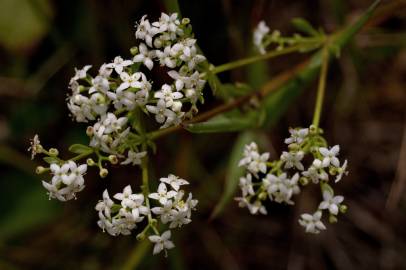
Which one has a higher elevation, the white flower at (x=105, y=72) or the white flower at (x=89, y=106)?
the white flower at (x=105, y=72)

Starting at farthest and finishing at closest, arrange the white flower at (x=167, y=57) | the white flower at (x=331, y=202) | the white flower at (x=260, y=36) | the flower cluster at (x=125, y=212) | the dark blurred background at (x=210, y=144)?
the dark blurred background at (x=210, y=144), the white flower at (x=260, y=36), the white flower at (x=331, y=202), the white flower at (x=167, y=57), the flower cluster at (x=125, y=212)

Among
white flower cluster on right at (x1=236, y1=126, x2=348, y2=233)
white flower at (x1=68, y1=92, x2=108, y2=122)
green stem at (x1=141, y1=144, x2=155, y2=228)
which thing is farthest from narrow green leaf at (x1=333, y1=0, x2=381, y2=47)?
white flower at (x1=68, y1=92, x2=108, y2=122)

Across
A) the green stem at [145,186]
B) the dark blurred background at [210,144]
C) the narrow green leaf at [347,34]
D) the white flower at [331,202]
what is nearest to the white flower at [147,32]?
the green stem at [145,186]

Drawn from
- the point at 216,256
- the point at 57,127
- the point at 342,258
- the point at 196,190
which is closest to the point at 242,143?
the point at 196,190

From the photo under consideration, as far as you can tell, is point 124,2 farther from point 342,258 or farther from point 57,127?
point 342,258

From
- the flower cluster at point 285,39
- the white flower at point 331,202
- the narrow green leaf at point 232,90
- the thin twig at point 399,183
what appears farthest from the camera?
the thin twig at point 399,183

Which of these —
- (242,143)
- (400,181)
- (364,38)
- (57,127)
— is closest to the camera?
(242,143)

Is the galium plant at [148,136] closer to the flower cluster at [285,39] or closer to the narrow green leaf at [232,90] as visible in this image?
the narrow green leaf at [232,90]
